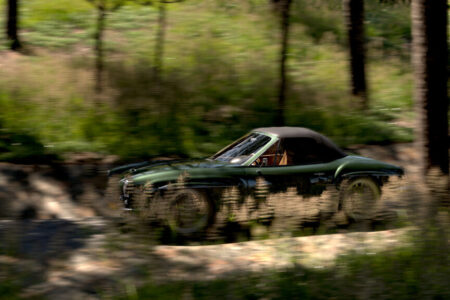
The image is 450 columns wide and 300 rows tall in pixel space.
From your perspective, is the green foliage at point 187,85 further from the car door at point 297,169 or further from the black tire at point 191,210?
the black tire at point 191,210

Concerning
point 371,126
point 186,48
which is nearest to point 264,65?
point 186,48

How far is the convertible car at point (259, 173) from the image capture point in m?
6.76

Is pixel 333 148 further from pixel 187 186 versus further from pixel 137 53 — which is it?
pixel 137 53

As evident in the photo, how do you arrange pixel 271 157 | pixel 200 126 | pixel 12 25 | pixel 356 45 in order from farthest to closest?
pixel 12 25
pixel 356 45
pixel 200 126
pixel 271 157

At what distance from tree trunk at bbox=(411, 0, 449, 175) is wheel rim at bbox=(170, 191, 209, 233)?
3.13 m

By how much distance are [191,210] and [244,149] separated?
1.71 meters

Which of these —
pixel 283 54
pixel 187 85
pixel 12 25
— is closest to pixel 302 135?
pixel 283 54

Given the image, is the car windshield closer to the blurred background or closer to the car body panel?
the car body panel

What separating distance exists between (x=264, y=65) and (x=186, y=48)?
2194 mm

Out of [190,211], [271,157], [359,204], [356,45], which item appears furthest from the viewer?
[356,45]

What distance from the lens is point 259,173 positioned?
7.30 meters

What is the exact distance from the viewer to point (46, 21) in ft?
58.9

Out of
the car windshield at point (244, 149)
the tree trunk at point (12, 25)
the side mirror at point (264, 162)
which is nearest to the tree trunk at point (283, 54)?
the car windshield at point (244, 149)

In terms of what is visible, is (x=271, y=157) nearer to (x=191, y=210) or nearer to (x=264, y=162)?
(x=264, y=162)
